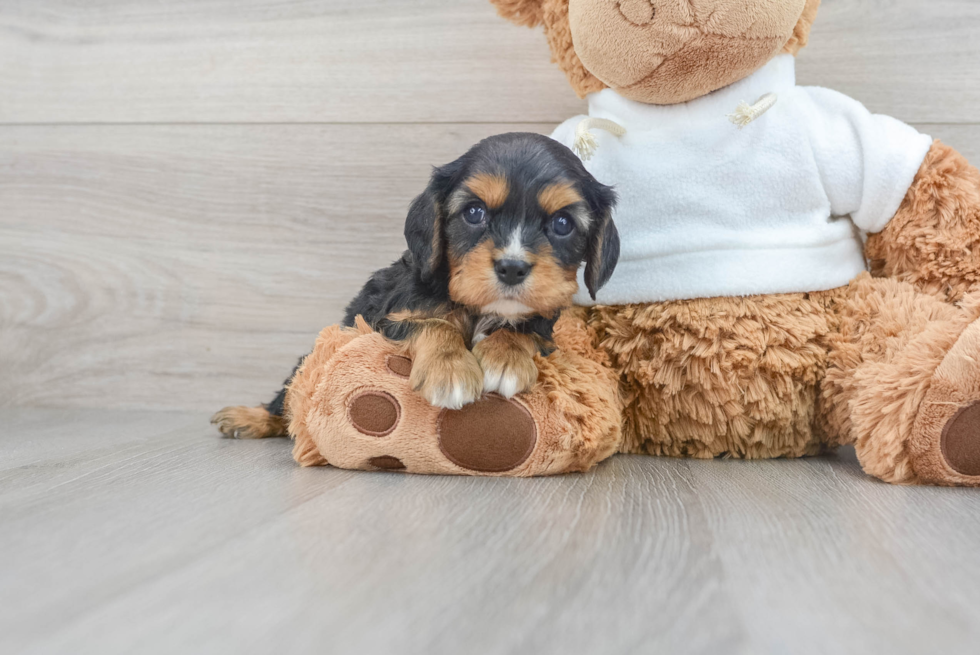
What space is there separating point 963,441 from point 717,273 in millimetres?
589

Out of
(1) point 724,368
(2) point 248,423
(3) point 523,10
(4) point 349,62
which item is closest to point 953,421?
(1) point 724,368

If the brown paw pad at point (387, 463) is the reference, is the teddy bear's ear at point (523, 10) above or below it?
above

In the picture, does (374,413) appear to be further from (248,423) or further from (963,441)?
(963,441)

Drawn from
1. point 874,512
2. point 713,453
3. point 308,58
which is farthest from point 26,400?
point 874,512

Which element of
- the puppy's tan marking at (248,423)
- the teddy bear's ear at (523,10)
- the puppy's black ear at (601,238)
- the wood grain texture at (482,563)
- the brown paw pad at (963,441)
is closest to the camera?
the wood grain texture at (482,563)

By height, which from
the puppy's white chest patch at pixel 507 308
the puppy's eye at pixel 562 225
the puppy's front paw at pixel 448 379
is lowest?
the puppy's front paw at pixel 448 379

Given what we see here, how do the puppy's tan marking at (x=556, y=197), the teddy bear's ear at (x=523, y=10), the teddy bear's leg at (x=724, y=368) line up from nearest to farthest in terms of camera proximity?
the puppy's tan marking at (x=556, y=197) < the teddy bear's leg at (x=724, y=368) < the teddy bear's ear at (x=523, y=10)

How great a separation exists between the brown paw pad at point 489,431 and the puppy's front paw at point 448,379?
0.12 ft

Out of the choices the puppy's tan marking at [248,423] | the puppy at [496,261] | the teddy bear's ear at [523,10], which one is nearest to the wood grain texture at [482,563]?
the puppy at [496,261]

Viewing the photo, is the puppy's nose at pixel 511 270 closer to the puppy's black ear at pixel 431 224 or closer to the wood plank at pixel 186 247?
the puppy's black ear at pixel 431 224

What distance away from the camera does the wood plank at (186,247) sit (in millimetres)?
2498

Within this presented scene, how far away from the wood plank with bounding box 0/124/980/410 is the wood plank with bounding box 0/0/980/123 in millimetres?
85

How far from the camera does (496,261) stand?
4.65ft

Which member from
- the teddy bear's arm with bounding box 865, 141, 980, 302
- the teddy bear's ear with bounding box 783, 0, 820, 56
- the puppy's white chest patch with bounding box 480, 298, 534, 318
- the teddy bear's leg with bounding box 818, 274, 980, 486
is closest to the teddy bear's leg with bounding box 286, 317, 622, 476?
the puppy's white chest patch with bounding box 480, 298, 534, 318
